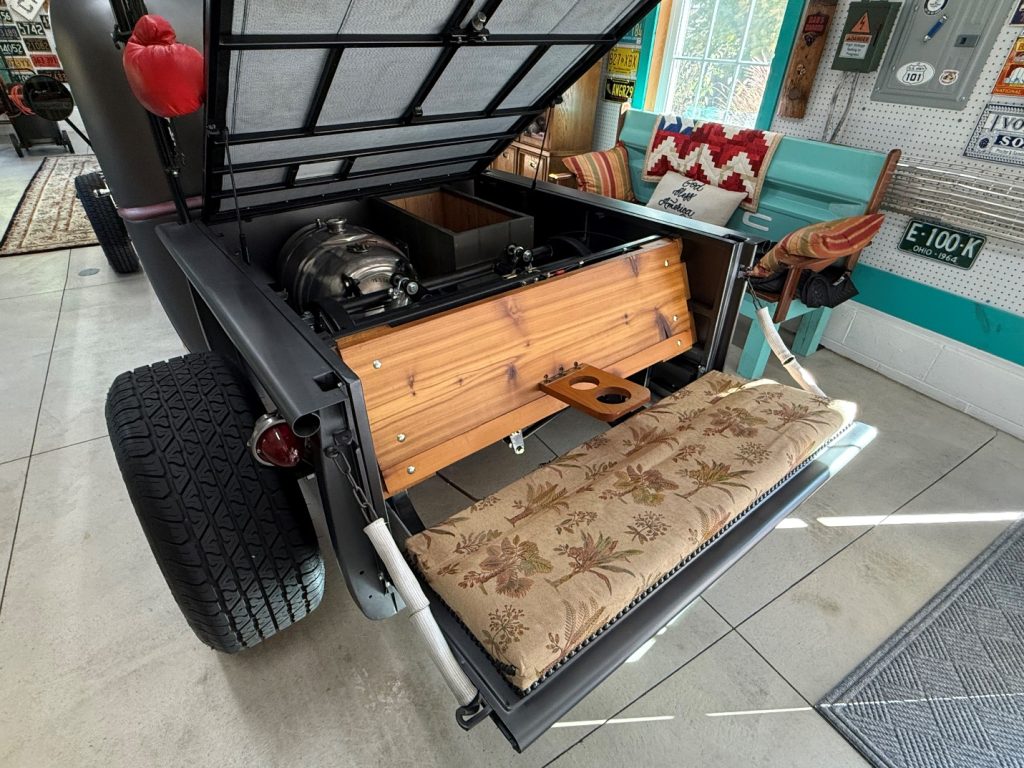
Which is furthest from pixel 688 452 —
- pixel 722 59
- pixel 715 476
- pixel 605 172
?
pixel 722 59

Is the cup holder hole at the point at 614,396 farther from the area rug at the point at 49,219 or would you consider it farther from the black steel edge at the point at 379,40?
the area rug at the point at 49,219

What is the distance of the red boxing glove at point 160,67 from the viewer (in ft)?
3.51

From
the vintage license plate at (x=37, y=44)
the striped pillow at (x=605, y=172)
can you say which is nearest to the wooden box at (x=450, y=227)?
the striped pillow at (x=605, y=172)

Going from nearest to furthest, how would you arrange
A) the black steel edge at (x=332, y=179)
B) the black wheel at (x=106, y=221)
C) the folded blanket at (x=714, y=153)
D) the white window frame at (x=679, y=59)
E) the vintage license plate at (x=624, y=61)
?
the black steel edge at (x=332, y=179), the folded blanket at (x=714, y=153), the white window frame at (x=679, y=59), the black wheel at (x=106, y=221), the vintage license plate at (x=624, y=61)

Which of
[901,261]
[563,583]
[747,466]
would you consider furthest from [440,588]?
[901,261]

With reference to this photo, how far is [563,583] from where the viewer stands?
0.98 m

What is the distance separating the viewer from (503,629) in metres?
0.91

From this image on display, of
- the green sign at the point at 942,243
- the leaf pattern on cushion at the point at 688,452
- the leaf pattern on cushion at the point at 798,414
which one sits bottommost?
the leaf pattern on cushion at the point at 688,452

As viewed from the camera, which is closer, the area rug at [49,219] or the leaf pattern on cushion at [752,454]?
the leaf pattern on cushion at [752,454]

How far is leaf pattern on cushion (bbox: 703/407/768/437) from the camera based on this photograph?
1346mm

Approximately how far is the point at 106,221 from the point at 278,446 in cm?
372

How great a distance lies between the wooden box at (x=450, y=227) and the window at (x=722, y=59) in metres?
2.13

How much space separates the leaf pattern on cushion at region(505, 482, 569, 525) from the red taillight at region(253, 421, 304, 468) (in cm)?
46

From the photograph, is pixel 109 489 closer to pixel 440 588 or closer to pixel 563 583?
pixel 440 588
